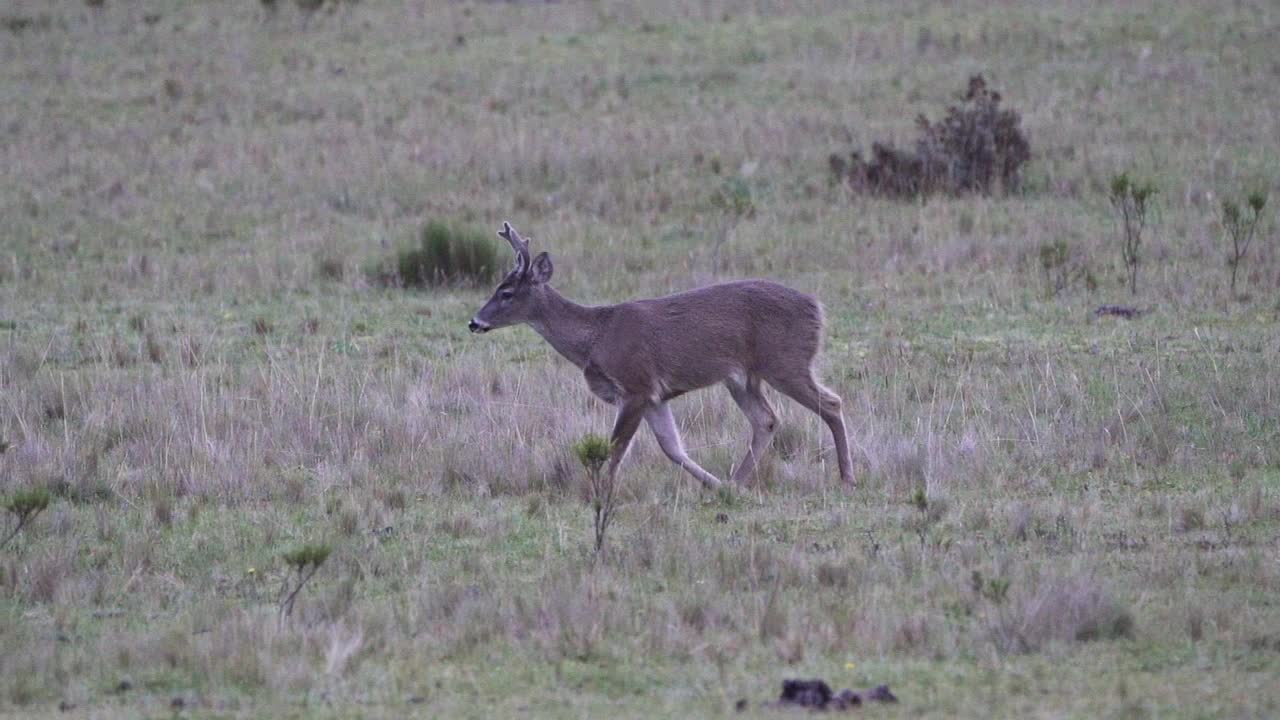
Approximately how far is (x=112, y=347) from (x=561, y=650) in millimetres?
9334

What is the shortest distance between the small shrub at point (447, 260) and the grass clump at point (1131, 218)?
688 cm

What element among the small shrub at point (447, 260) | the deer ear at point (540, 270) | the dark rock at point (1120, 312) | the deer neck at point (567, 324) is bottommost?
the dark rock at point (1120, 312)

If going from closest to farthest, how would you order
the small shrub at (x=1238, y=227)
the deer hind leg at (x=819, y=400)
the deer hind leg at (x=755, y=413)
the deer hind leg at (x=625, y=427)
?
1. the deer hind leg at (x=625, y=427)
2. the deer hind leg at (x=819, y=400)
3. the deer hind leg at (x=755, y=413)
4. the small shrub at (x=1238, y=227)

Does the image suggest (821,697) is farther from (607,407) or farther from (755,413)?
(607,407)

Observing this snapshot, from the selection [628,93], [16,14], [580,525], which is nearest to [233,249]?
[628,93]

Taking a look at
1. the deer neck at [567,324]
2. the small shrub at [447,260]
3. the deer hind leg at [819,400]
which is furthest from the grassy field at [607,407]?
the deer neck at [567,324]

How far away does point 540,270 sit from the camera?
40.4ft

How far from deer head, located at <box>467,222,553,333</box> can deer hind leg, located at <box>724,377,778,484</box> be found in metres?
1.55

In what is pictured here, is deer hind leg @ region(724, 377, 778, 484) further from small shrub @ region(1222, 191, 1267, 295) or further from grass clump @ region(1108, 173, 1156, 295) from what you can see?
grass clump @ region(1108, 173, 1156, 295)

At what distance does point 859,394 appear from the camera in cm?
1321

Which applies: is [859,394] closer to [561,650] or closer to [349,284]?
[561,650]

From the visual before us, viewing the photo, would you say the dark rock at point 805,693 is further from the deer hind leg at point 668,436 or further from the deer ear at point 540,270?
the deer ear at point 540,270

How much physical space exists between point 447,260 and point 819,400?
8.86m

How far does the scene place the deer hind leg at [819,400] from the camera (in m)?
11.3
